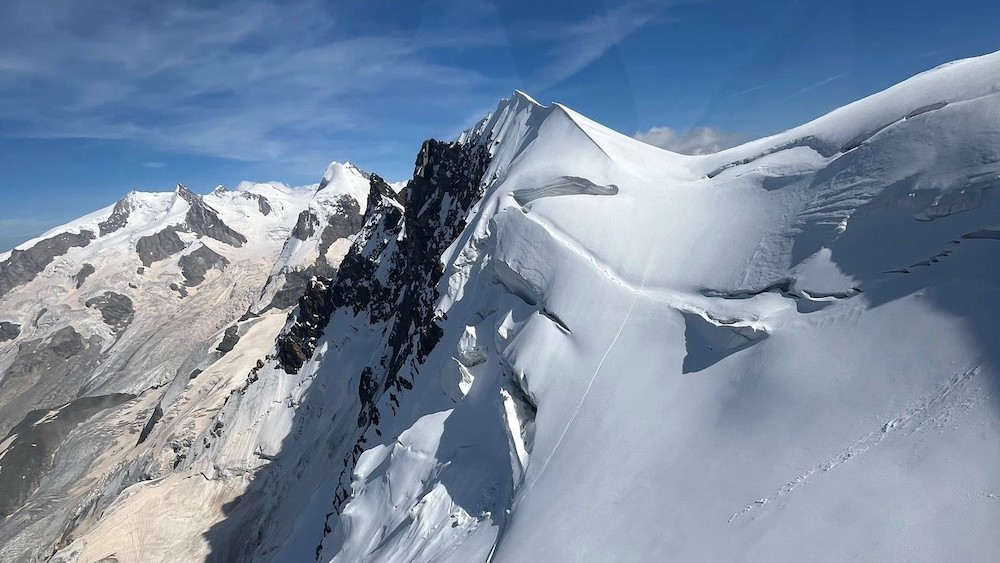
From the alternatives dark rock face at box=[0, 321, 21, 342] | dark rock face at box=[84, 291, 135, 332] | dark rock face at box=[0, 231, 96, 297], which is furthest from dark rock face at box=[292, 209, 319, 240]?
dark rock face at box=[0, 231, 96, 297]

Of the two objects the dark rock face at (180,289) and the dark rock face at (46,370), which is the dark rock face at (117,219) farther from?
the dark rock face at (46,370)

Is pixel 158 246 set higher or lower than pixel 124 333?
higher

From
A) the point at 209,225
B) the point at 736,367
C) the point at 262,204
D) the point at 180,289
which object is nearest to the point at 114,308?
the point at 180,289

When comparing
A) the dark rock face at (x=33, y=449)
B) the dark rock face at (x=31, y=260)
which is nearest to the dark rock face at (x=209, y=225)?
the dark rock face at (x=31, y=260)

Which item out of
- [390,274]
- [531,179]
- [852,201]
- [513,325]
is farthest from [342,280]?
[852,201]

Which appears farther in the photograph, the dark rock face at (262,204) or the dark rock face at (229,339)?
the dark rock face at (262,204)

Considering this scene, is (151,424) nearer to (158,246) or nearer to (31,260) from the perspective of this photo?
(158,246)
